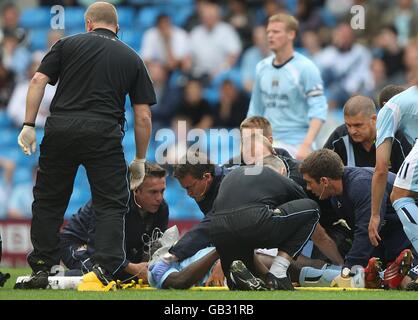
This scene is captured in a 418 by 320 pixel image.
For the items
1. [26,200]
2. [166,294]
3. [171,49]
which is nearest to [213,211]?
[166,294]

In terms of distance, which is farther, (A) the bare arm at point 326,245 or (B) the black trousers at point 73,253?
(B) the black trousers at point 73,253

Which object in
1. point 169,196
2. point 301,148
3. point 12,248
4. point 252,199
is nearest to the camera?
point 252,199

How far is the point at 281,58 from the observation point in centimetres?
1270

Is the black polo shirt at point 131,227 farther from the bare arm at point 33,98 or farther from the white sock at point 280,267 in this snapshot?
the white sock at point 280,267

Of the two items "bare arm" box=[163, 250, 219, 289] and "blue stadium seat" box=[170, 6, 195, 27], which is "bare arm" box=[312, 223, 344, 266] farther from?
"blue stadium seat" box=[170, 6, 195, 27]

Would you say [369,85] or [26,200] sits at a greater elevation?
[369,85]

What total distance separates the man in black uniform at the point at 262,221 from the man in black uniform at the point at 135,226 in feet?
3.78

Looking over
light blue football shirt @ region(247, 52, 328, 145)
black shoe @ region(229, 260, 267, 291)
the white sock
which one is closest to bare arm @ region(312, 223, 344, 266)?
the white sock

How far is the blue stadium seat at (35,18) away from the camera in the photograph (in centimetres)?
1867

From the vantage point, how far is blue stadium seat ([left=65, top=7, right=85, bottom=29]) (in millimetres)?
18109

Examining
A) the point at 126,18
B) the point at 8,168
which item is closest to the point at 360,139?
the point at 8,168

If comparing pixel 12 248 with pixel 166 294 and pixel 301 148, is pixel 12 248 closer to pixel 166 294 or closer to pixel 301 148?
pixel 301 148

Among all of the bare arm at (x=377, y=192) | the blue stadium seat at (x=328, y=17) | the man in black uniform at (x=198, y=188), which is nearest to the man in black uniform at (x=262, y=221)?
the man in black uniform at (x=198, y=188)

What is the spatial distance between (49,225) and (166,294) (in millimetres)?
1260
